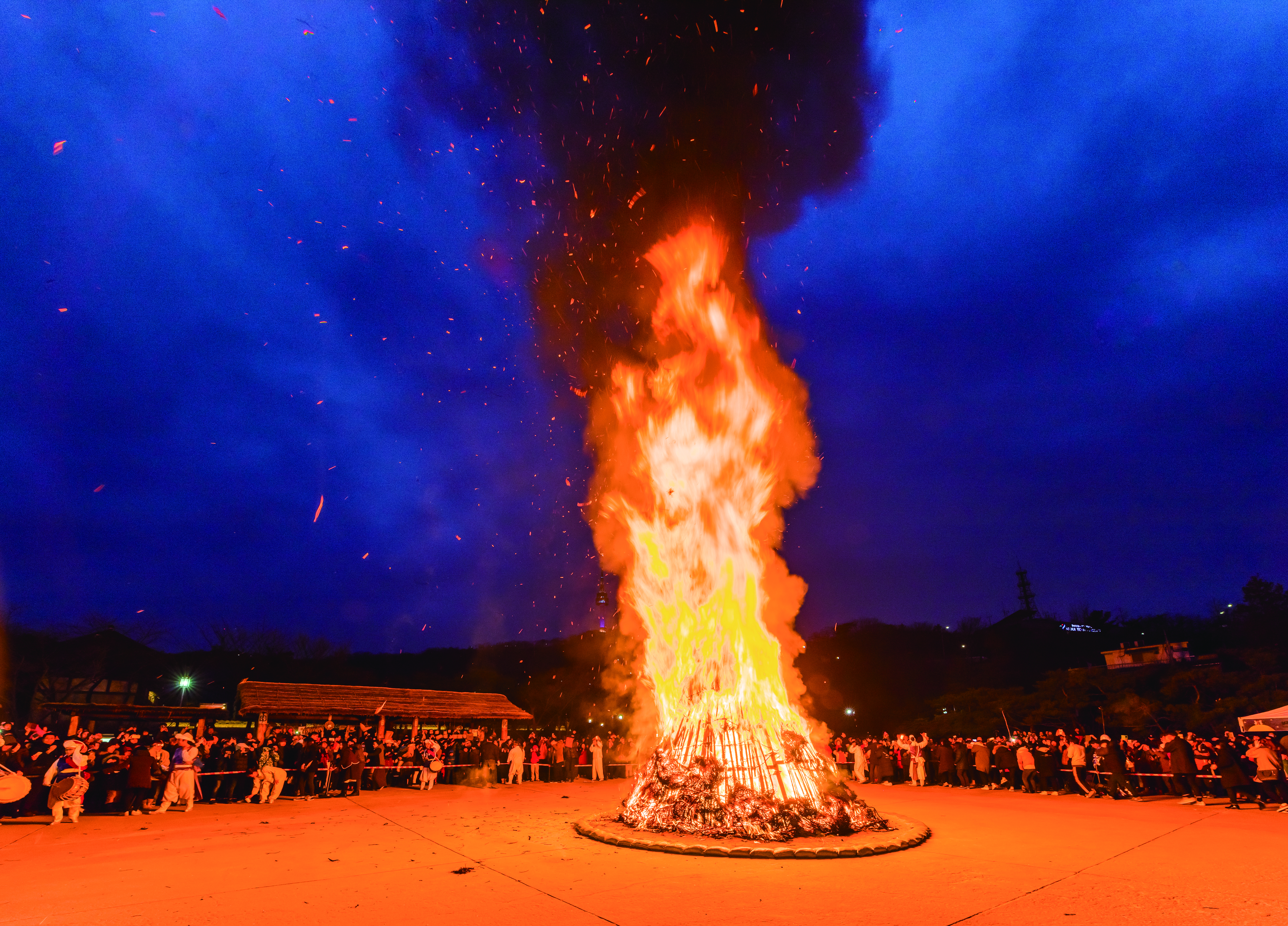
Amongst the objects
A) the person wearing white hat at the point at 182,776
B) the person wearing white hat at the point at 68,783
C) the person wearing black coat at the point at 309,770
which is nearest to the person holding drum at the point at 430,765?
the person wearing black coat at the point at 309,770

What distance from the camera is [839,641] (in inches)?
1925

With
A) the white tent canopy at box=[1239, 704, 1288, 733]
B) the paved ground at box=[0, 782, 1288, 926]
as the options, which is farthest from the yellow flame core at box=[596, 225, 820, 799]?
the white tent canopy at box=[1239, 704, 1288, 733]

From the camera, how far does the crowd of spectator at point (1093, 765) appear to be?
609 inches

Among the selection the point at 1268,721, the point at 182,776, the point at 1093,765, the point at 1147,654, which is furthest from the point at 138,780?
the point at 1147,654

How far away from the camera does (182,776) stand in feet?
51.1

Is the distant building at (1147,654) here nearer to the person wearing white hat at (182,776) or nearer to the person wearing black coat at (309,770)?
the person wearing black coat at (309,770)

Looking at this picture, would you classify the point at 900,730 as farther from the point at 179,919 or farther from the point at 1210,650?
the point at 179,919

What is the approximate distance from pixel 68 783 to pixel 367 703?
13.4 metres

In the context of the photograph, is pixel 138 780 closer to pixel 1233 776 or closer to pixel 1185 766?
pixel 1233 776

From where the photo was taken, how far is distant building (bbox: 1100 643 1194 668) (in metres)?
42.8

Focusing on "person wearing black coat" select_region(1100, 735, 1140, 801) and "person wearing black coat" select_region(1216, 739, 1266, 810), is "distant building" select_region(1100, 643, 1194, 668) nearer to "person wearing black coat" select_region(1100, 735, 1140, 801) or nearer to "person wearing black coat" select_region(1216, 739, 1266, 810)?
"person wearing black coat" select_region(1100, 735, 1140, 801)

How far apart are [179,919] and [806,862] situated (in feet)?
22.5

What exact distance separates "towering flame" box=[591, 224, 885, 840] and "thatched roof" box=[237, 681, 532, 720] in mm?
14961

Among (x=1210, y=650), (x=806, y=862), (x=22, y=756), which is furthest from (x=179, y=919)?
(x=1210, y=650)
